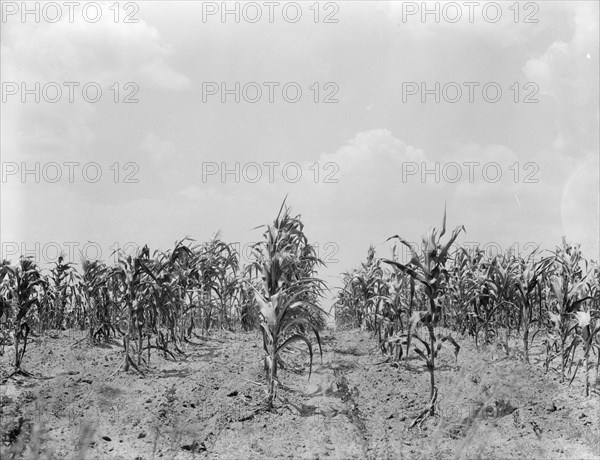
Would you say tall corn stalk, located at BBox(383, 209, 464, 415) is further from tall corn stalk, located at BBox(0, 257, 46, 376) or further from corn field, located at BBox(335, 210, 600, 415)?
tall corn stalk, located at BBox(0, 257, 46, 376)

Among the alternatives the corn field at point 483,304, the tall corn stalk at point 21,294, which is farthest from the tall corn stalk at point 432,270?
the tall corn stalk at point 21,294

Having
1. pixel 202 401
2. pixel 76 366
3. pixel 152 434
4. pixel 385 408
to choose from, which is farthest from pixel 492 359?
pixel 76 366

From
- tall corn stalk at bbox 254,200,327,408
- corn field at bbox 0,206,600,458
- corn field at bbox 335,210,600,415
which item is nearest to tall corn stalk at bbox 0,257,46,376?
corn field at bbox 0,206,600,458

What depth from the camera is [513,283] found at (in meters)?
9.60

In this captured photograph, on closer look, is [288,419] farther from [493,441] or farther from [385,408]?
[493,441]

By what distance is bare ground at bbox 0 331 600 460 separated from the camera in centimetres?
603

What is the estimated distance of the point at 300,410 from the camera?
22.5 ft

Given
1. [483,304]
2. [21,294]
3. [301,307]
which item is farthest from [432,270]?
[21,294]

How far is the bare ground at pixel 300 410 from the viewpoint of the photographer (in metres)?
6.03

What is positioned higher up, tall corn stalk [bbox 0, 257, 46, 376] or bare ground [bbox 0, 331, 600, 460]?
tall corn stalk [bbox 0, 257, 46, 376]

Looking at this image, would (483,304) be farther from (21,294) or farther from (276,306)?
(21,294)

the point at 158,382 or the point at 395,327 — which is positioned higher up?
the point at 395,327

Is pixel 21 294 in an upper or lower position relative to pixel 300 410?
upper

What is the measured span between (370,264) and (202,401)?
7.53m
